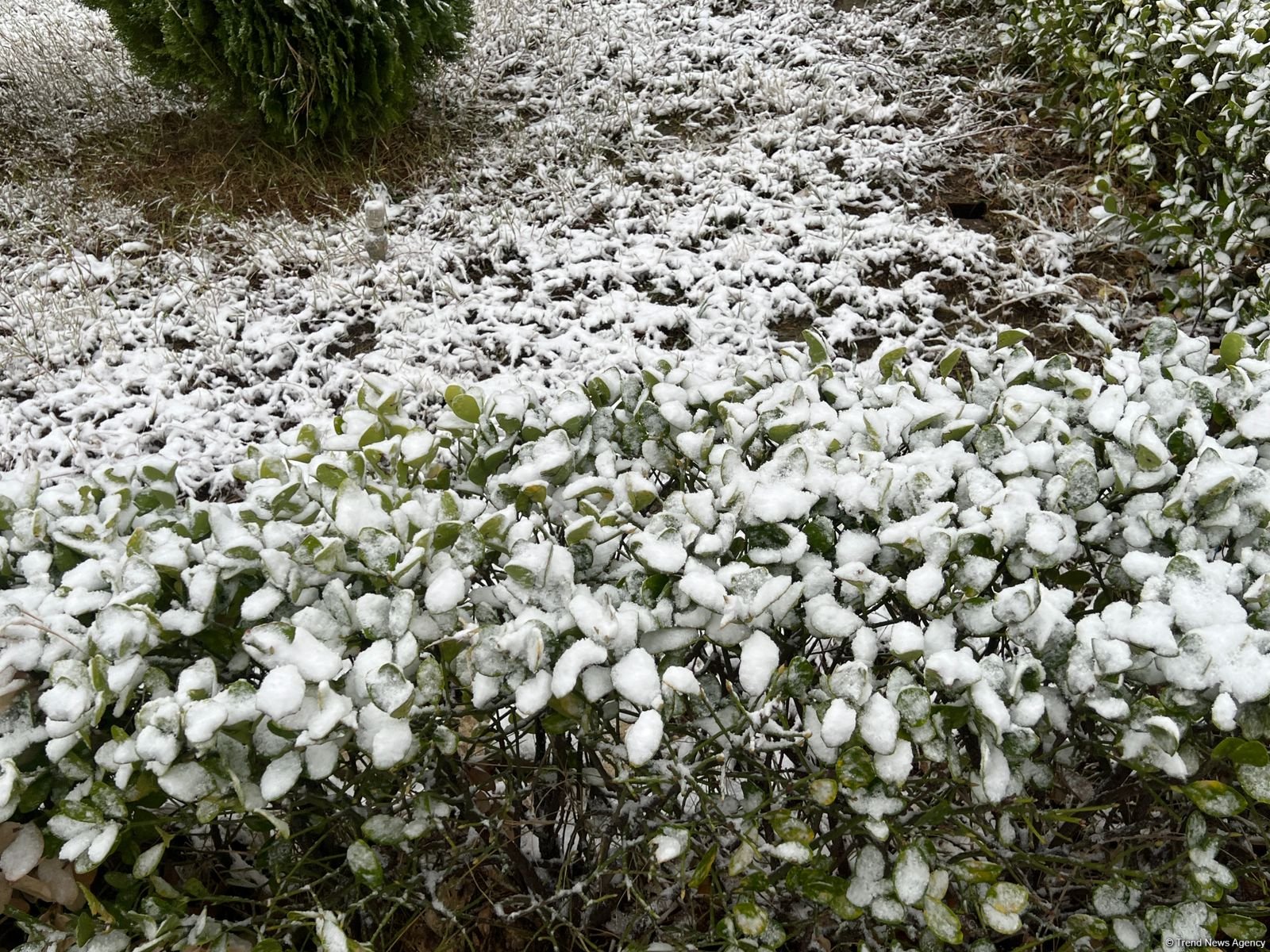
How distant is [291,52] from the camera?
3.32 m

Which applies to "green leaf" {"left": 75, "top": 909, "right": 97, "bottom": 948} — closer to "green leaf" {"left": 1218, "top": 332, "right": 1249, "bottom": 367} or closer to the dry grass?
"green leaf" {"left": 1218, "top": 332, "right": 1249, "bottom": 367}

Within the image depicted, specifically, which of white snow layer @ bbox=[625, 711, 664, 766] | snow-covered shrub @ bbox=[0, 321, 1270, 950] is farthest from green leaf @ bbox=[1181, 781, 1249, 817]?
white snow layer @ bbox=[625, 711, 664, 766]

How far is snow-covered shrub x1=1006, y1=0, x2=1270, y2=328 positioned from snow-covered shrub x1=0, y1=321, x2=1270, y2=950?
148 centimetres

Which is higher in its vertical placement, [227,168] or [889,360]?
[889,360]

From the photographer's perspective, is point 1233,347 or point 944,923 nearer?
point 944,923

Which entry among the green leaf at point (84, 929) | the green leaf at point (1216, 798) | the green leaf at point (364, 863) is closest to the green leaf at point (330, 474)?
the green leaf at point (364, 863)

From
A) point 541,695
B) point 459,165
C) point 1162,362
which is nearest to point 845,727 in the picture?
point 541,695

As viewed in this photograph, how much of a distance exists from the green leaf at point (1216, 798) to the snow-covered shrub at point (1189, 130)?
1928mm

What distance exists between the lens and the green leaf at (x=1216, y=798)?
3.34ft

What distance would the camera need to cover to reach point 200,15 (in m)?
3.25

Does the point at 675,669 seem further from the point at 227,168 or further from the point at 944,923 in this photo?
the point at 227,168

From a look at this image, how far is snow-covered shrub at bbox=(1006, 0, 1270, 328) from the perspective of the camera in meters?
2.58

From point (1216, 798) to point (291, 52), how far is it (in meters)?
3.65

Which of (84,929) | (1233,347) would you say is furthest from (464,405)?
(1233,347)
